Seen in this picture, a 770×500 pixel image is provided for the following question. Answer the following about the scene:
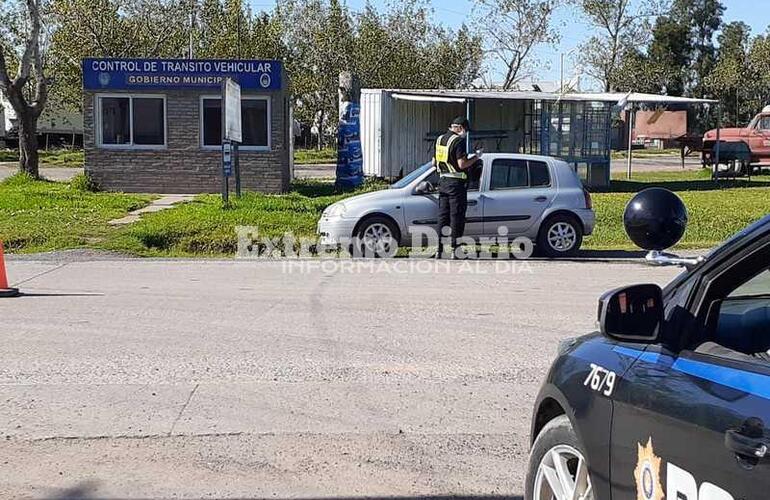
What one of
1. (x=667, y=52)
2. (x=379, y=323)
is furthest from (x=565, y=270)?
(x=667, y=52)

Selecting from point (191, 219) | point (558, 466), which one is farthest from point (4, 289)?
point (558, 466)

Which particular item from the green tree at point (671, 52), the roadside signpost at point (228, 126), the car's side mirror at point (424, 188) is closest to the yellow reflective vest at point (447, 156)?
the car's side mirror at point (424, 188)

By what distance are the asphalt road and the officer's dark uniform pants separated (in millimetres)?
2028

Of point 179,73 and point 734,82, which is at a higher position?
point 734,82

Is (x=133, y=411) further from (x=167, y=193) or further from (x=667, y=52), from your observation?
(x=667, y=52)

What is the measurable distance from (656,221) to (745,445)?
102 cm

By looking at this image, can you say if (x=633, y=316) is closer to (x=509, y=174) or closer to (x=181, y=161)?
(x=509, y=174)

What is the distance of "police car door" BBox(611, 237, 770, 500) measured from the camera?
2511 millimetres

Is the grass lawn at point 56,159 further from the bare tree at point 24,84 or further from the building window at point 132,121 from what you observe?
the building window at point 132,121

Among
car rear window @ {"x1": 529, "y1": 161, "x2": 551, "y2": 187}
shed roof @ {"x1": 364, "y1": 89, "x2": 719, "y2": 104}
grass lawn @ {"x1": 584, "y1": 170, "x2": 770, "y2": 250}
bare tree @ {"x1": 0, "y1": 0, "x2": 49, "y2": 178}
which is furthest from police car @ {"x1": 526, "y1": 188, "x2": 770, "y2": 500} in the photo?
bare tree @ {"x1": 0, "y1": 0, "x2": 49, "y2": 178}

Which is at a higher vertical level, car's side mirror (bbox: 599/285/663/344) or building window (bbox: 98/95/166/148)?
building window (bbox: 98/95/166/148)

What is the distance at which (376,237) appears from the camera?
14547mm

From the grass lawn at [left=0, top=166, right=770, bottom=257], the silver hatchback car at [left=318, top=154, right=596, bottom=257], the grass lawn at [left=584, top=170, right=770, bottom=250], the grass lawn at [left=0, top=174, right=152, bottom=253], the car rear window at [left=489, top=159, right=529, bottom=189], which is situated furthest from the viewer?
A: the grass lawn at [left=584, top=170, right=770, bottom=250]

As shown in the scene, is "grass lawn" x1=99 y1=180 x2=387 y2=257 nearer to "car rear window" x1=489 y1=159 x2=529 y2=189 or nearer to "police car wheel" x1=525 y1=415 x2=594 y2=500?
"car rear window" x1=489 y1=159 x2=529 y2=189
